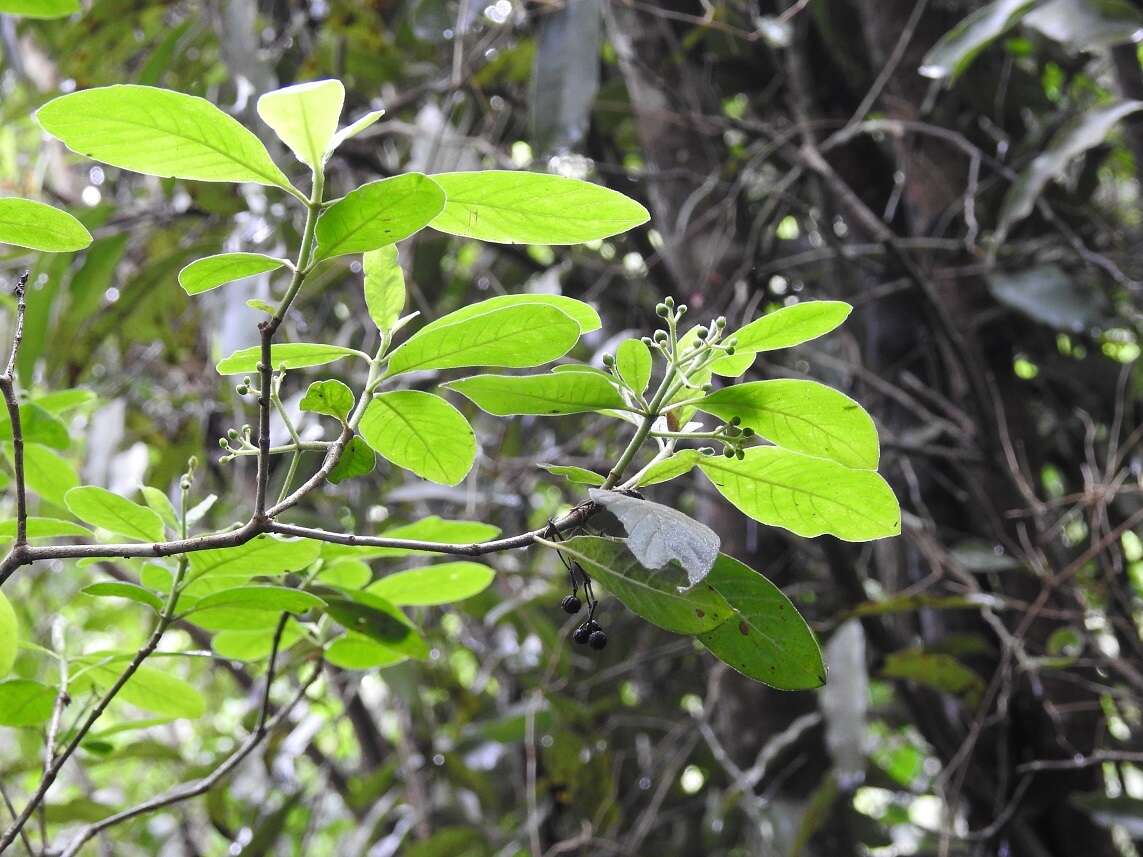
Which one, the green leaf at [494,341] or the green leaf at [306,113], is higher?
the green leaf at [306,113]

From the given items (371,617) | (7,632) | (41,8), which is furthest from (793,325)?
(41,8)

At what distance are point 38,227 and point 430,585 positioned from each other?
0.99ft

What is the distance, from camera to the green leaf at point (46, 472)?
2.10 ft

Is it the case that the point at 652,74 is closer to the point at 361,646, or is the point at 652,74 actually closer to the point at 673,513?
the point at 361,646

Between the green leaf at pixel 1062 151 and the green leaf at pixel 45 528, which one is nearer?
the green leaf at pixel 45 528

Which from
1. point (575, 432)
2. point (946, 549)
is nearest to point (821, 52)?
point (575, 432)

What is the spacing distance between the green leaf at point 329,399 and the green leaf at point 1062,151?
1031 mm

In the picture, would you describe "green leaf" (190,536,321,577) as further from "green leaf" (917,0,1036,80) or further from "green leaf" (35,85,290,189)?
"green leaf" (917,0,1036,80)

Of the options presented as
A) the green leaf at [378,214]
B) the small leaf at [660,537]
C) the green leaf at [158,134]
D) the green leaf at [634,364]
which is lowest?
the small leaf at [660,537]

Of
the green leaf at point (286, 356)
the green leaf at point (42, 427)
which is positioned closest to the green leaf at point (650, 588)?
the green leaf at point (286, 356)

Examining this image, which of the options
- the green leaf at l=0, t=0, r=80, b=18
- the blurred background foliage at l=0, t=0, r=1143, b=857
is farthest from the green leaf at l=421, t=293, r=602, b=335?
the blurred background foliage at l=0, t=0, r=1143, b=857

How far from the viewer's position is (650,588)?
1.50ft

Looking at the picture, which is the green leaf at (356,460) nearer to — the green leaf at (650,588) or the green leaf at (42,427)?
the green leaf at (650,588)

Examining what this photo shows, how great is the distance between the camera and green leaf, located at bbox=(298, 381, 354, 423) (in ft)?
1.48
